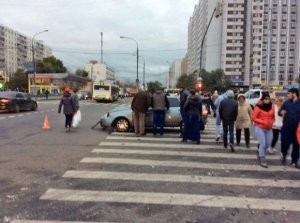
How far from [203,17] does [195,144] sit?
126m

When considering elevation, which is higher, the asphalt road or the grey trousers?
the grey trousers

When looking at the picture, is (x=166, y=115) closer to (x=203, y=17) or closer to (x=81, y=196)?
(x=81, y=196)

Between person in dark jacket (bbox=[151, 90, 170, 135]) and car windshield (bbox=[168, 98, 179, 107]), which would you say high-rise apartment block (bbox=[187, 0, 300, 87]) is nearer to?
car windshield (bbox=[168, 98, 179, 107])

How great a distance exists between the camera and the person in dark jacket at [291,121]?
847 centimetres

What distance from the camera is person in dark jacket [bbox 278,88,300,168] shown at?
8469 mm

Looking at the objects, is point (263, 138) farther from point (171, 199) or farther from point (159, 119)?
point (159, 119)

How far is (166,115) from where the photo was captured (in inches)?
568

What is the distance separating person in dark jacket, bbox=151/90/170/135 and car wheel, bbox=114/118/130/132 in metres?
1.48

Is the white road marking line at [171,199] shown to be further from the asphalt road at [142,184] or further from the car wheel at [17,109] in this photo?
the car wheel at [17,109]

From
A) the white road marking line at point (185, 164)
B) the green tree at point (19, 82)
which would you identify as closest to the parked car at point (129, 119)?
the white road marking line at point (185, 164)

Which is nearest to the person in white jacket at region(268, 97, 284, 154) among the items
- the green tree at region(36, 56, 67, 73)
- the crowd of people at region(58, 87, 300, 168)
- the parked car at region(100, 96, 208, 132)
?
the crowd of people at region(58, 87, 300, 168)

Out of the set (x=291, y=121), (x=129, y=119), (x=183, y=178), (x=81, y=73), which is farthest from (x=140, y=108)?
(x=81, y=73)

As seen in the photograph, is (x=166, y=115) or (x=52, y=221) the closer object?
(x=52, y=221)

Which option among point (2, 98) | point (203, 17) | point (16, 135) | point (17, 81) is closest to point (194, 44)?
point (203, 17)
